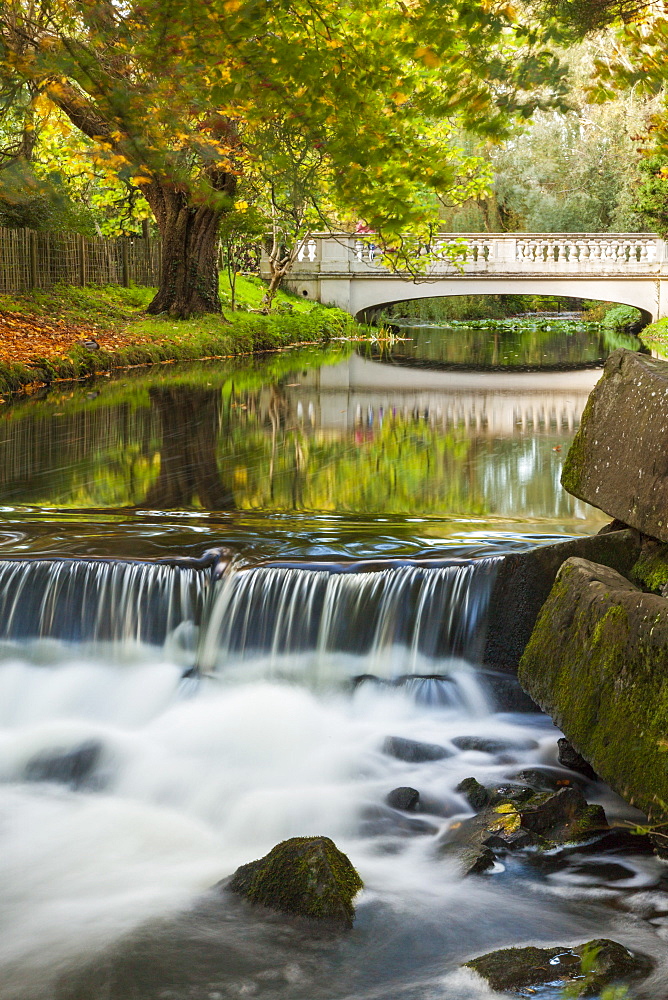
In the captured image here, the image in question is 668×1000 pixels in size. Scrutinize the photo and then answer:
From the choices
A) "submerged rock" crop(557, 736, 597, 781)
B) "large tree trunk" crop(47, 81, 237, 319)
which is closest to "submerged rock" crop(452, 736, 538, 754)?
"submerged rock" crop(557, 736, 597, 781)

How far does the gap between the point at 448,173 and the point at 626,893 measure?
4.94 meters

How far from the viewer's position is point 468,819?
5.36m

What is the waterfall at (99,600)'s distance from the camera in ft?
23.4

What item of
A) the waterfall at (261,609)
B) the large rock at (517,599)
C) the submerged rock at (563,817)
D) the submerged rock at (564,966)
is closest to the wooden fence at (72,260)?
the waterfall at (261,609)

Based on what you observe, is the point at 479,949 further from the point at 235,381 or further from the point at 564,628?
the point at 235,381

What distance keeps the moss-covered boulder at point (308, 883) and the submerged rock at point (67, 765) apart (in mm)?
1847

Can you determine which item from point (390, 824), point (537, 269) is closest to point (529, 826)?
point (390, 824)

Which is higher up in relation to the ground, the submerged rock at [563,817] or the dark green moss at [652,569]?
the dark green moss at [652,569]

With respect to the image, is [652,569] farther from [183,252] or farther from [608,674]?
[183,252]

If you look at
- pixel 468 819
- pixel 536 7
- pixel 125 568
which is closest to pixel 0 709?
pixel 125 568

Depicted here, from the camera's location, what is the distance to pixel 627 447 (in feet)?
20.3

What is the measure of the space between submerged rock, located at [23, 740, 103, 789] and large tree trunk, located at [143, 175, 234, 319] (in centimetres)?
2096

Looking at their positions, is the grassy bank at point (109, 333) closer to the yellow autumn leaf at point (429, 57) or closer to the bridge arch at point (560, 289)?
the bridge arch at point (560, 289)

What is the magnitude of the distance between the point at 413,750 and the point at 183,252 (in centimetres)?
2205
